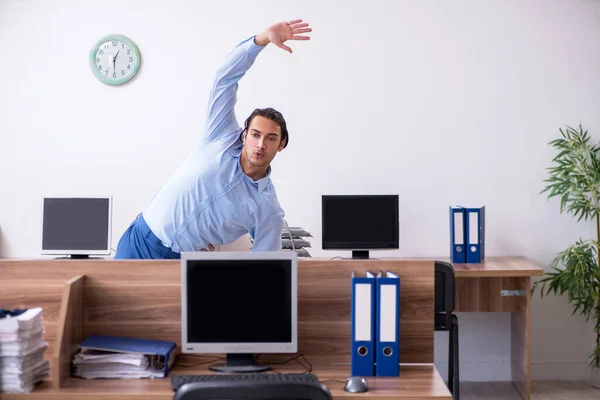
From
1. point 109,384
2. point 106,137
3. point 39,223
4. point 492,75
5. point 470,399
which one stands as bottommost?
point 470,399

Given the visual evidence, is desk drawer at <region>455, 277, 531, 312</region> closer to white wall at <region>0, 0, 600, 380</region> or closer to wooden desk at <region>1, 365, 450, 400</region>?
white wall at <region>0, 0, 600, 380</region>

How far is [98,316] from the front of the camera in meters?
2.68

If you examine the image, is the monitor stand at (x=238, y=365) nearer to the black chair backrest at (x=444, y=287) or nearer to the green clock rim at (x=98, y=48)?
the black chair backrest at (x=444, y=287)

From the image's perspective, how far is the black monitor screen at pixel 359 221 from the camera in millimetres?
4777

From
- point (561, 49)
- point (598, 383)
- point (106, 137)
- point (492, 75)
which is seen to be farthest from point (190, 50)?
point (598, 383)

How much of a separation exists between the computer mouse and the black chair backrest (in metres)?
1.59

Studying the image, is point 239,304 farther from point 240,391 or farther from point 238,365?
point 240,391

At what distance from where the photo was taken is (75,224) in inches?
187

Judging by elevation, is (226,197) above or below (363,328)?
above

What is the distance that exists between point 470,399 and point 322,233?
1.35 m

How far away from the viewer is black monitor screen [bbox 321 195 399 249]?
15.7 feet

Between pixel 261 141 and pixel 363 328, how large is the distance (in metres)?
1.11

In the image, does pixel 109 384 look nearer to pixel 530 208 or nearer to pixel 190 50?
pixel 190 50

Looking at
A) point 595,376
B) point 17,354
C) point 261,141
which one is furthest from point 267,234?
point 595,376
